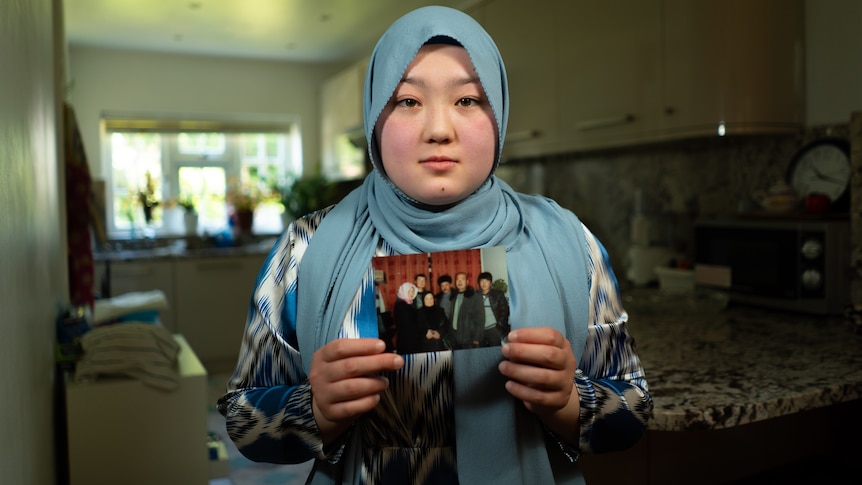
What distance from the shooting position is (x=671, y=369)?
4.48 feet

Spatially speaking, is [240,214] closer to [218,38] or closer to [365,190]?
[218,38]

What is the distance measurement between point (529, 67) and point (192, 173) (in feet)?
11.7

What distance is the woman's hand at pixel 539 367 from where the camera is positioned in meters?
0.67

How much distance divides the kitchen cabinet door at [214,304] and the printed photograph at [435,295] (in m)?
3.91

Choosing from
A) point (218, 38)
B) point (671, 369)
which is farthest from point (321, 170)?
point (671, 369)

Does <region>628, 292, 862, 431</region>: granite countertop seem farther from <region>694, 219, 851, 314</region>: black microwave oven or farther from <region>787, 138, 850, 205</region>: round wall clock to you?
<region>787, 138, 850, 205</region>: round wall clock

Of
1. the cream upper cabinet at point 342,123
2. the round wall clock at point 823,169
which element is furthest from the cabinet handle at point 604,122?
the cream upper cabinet at point 342,123

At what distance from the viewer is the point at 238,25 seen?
437 cm

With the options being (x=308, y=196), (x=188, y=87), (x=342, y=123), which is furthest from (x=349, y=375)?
(x=188, y=87)

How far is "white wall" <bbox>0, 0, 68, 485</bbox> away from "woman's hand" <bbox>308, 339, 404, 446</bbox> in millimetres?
433

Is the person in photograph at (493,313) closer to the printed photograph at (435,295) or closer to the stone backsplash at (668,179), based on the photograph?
the printed photograph at (435,295)

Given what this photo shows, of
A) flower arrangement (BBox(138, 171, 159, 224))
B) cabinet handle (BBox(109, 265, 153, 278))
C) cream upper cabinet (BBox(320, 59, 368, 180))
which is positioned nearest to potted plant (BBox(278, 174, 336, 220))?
cream upper cabinet (BBox(320, 59, 368, 180))

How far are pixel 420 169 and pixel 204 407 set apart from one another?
1537 millimetres

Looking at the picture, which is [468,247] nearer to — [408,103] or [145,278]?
[408,103]
